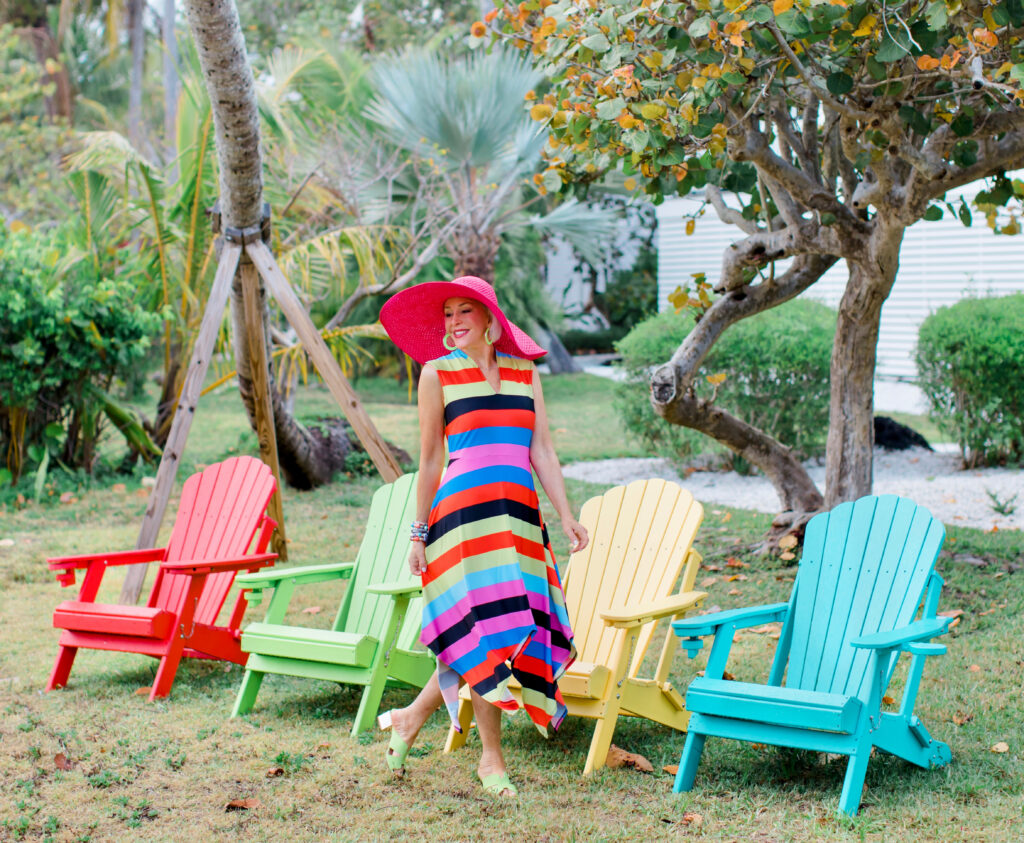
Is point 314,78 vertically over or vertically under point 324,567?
over

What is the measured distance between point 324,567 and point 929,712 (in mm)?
2577

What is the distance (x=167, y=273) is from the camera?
8828 mm

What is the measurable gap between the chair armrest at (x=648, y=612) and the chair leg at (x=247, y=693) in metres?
1.61

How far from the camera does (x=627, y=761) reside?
142 inches

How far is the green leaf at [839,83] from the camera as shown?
4.14 meters

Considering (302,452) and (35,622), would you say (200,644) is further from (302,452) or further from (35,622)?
(302,452)

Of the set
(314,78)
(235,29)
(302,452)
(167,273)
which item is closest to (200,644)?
(235,29)

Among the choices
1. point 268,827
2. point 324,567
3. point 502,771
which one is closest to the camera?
point 268,827

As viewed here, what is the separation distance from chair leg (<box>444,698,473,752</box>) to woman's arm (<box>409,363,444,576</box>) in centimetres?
68

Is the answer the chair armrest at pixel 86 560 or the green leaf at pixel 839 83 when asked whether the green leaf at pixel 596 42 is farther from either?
the chair armrest at pixel 86 560

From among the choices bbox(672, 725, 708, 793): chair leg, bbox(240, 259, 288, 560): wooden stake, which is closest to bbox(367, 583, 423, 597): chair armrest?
bbox(672, 725, 708, 793): chair leg

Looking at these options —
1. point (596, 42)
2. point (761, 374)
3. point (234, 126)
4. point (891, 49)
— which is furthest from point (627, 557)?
point (761, 374)

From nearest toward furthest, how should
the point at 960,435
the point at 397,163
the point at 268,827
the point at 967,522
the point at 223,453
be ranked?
the point at 268,827 → the point at 967,522 → the point at 960,435 → the point at 223,453 → the point at 397,163

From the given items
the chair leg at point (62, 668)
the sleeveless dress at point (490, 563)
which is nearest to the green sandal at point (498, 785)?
the sleeveless dress at point (490, 563)
